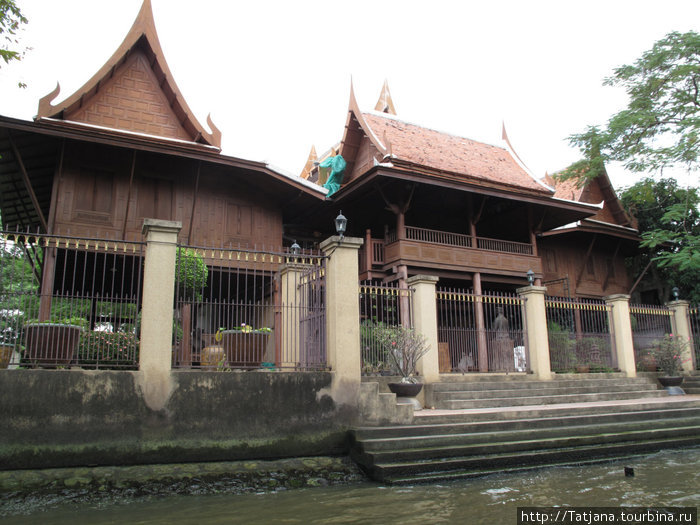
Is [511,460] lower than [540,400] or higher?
lower

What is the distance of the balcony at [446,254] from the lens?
15555mm

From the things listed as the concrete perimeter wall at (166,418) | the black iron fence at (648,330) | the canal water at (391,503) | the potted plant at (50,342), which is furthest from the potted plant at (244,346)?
the black iron fence at (648,330)

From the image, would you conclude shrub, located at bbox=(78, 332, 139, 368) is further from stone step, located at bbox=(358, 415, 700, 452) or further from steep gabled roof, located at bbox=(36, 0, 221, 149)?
steep gabled roof, located at bbox=(36, 0, 221, 149)

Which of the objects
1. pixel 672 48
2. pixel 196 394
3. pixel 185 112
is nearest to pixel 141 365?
pixel 196 394

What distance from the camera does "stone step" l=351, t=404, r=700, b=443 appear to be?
6734 mm

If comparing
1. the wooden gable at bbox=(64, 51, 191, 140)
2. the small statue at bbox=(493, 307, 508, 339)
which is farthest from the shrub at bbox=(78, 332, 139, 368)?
the wooden gable at bbox=(64, 51, 191, 140)

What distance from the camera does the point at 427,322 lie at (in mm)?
9578

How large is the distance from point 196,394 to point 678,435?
22.5 ft

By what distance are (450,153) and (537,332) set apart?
8827 millimetres

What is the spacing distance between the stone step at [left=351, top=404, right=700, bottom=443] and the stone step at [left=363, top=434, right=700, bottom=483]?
378mm

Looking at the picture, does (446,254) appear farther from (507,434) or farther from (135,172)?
(507,434)

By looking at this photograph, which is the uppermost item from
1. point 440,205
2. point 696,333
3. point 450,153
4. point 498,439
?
point 450,153

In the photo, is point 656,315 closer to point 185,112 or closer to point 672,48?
point 672,48

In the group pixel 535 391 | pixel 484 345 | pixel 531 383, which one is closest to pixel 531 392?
pixel 535 391
